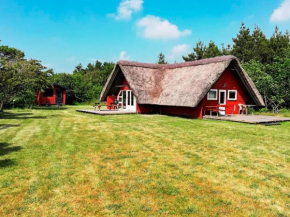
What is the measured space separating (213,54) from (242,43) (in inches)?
213

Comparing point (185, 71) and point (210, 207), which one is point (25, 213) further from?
point (185, 71)

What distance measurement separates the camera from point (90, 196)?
4.41 meters

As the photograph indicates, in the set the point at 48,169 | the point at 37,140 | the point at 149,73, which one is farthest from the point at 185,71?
the point at 48,169

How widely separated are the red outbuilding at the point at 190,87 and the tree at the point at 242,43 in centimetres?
2194

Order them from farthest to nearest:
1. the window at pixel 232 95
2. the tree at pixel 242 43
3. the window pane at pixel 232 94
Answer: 1. the tree at pixel 242 43
2. the window pane at pixel 232 94
3. the window at pixel 232 95

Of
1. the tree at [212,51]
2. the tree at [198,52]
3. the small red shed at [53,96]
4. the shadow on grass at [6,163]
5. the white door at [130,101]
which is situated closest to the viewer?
the shadow on grass at [6,163]

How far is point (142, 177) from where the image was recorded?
5.34 metres

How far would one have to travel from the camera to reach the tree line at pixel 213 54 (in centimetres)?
1788

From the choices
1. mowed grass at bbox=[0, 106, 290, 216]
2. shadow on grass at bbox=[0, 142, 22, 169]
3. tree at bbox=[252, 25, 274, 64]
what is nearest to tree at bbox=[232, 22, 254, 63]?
tree at bbox=[252, 25, 274, 64]

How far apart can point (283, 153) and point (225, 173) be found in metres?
3.02

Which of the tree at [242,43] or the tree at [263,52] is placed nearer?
the tree at [263,52]

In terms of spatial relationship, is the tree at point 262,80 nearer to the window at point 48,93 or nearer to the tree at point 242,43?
the tree at point 242,43

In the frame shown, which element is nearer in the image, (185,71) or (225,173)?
(225,173)

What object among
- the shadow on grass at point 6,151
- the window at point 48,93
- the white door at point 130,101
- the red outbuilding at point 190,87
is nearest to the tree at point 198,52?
the red outbuilding at point 190,87
